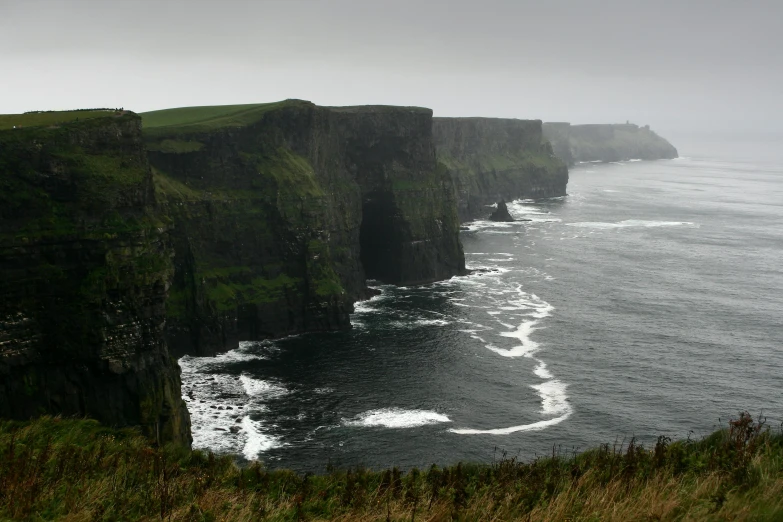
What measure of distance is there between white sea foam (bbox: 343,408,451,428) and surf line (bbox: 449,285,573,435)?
297 centimetres

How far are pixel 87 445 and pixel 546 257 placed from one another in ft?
382

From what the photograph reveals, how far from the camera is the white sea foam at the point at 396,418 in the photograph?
211ft

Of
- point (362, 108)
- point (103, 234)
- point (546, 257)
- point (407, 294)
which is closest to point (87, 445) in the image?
point (103, 234)

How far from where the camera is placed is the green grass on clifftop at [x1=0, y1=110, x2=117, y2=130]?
6328cm

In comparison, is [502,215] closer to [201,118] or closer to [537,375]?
[201,118]

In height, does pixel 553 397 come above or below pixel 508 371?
below

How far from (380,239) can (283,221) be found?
2761cm

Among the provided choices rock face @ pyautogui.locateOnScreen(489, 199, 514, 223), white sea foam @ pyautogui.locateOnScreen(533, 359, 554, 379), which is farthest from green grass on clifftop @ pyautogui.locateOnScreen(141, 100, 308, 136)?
rock face @ pyautogui.locateOnScreen(489, 199, 514, 223)

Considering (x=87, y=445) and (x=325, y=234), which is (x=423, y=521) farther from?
(x=325, y=234)

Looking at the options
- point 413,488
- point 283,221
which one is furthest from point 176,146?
point 413,488

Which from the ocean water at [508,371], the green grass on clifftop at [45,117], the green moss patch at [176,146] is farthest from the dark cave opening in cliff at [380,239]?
the green grass on clifftop at [45,117]

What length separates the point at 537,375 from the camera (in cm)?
7600

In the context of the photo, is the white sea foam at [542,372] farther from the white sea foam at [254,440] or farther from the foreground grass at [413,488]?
the foreground grass at [413,488]

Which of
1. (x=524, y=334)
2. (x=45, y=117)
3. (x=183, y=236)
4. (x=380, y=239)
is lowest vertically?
(x=524, y=334)
